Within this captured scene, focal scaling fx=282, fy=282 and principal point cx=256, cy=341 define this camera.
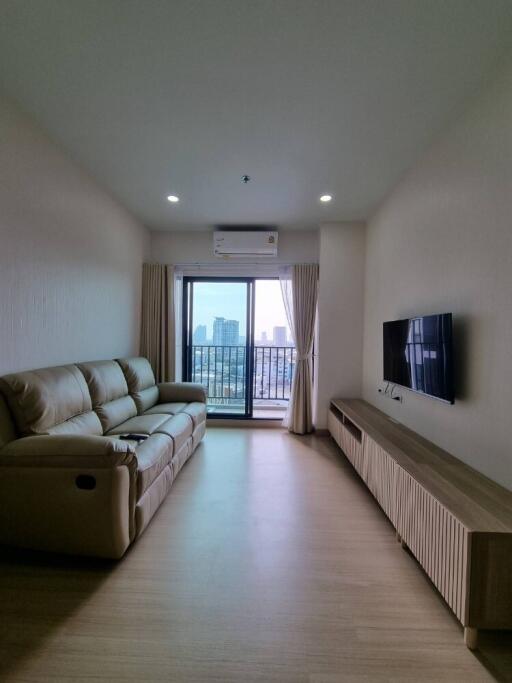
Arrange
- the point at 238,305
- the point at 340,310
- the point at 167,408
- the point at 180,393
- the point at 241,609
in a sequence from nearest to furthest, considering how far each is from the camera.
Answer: the point at 241,609, the point at 167,408, the point at 180,393, the point at 340,310, the point at 238,305

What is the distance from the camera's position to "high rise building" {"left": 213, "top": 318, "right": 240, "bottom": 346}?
4102 mm

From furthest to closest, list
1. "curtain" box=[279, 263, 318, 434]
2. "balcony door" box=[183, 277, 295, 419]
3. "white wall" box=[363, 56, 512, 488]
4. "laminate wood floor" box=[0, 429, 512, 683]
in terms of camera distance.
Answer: "balcony door" box=[183, 277, 295, 419] → "curtain" box=[279, 263, 318, 434] → "white wall" box=[363, 56, 512, 488] → "laminate wood floor" box=[0, 429, 512, 683]

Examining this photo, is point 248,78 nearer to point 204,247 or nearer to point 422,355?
point 422,355

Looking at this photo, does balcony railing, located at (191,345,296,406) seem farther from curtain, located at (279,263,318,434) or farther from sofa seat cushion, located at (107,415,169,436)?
sofa seat cushion, located at (107,415,169,436)

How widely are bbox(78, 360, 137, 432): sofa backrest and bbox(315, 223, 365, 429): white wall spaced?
2254 mm

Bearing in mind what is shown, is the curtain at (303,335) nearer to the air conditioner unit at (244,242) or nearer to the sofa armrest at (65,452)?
the air conditioner unit at (244,242)

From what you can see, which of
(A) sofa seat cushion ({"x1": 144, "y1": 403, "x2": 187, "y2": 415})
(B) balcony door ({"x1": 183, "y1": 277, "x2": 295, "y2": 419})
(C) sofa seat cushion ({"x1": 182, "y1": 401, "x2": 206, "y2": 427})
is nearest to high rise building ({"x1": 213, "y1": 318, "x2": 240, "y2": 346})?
(B) balcony door ({"x1": 183, "y1": 277, "x2": 295, "y2": 419})

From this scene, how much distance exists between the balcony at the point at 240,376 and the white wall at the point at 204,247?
4.19 ft

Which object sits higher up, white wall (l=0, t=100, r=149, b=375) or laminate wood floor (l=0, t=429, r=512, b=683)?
white wall (l=0, t=100, r=149, b=375)

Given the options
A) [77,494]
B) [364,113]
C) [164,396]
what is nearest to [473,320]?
[364,113]

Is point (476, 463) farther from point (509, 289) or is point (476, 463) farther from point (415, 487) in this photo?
point (509, 289)

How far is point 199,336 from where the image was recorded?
13.8ft

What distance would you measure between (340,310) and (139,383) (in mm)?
2550

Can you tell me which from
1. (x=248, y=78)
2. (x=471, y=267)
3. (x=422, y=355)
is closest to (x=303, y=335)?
(x=422, y=355)
